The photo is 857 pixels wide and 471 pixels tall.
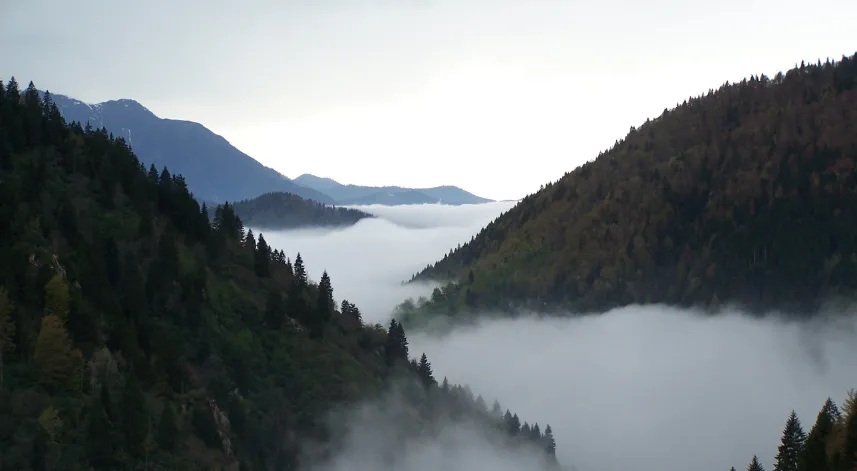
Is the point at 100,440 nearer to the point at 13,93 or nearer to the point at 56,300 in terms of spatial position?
the point at 56,300

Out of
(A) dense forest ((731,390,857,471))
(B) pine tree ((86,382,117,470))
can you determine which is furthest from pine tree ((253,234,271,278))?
(A) dense forest ((731,390,857,471))

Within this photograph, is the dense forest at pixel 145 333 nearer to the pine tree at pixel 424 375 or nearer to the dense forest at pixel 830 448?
the pine tree at pixel 424 375

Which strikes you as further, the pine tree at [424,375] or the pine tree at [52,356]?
the pine tree at [424,375]

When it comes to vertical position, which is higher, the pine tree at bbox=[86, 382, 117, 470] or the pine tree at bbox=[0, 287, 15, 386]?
the pine tree at bbox=[0, 287, 15, 386]

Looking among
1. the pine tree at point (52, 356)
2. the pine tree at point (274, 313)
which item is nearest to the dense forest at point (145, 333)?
the pine tree at point (52, 356)

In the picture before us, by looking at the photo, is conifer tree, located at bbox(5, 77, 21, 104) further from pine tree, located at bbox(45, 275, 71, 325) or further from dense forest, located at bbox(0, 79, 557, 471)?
pine tree, located at bbox(45, 275, 71, 325)

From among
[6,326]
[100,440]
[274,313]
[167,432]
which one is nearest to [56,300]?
[6,326]
